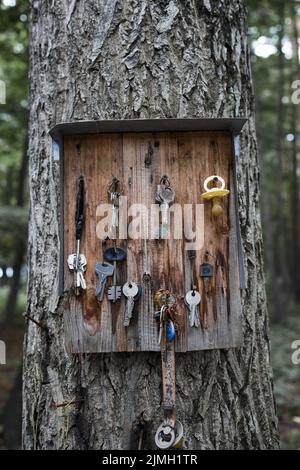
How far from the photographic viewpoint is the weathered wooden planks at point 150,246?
5.93 ft

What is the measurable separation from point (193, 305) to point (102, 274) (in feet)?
1.24

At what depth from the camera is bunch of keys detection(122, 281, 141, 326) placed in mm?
1794

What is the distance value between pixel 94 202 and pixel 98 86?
521mm

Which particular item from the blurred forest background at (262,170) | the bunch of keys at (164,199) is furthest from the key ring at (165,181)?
the blurred forest background at (262,170)

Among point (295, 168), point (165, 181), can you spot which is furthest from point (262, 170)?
point (165, 181)

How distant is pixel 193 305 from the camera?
181 cm

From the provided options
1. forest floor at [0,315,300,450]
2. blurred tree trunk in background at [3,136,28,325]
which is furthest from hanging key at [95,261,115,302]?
blurred tree trunk in background at [3,136,28,325]

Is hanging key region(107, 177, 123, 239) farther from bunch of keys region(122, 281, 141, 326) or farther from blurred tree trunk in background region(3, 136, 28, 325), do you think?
blurred tree trunk in background region(3, 136, 28, 325)

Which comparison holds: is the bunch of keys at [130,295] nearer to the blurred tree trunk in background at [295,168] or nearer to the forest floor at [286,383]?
the forest floor at [286,383]

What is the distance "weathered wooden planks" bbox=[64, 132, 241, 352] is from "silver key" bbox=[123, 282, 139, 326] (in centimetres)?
2

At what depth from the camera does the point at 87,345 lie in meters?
1.80

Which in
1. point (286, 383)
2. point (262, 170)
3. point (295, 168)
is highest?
point (295, 168)

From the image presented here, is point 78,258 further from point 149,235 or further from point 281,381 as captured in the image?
point 281,381
